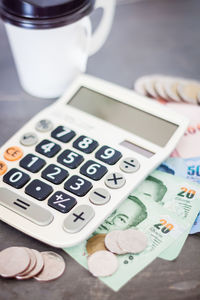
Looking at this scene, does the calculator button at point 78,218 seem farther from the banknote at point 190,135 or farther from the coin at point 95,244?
the banknote at point 190,135

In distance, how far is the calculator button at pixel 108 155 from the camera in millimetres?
566

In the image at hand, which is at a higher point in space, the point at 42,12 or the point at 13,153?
the point at 42,12

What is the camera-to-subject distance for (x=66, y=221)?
50cm

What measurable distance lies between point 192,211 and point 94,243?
0.42 feet

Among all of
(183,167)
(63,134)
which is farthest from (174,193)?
(63,134)

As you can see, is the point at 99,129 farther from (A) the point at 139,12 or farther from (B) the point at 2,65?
(A) the point at 139,12

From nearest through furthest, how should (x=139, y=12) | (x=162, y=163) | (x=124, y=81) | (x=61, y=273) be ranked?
1. (x=61, y=273)
2. (x=162, y=163)
3. (x=124, y=81)
4. (x=139, y=12)

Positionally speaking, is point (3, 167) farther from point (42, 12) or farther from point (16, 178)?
point (42, 12)

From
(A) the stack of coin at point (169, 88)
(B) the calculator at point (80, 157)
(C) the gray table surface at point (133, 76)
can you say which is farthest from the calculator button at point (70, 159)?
(A) the stack of coin at point (169, 88)

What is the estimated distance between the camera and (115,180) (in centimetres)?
54

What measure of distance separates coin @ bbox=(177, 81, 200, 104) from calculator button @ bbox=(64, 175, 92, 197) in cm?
25

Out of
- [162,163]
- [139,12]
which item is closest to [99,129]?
[162,163]

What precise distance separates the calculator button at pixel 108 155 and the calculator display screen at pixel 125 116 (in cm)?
5

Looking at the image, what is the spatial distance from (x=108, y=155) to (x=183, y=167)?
0.11 metres
